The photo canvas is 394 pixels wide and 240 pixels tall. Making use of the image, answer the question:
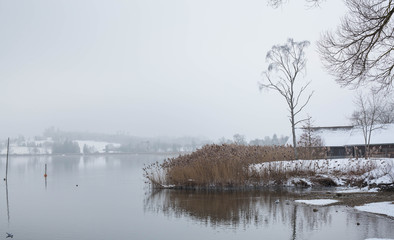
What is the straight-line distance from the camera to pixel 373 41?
1164 centimetres

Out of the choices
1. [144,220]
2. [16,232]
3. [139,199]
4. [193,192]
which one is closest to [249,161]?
[193,192]

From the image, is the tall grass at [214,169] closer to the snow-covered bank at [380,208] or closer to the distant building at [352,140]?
the snow-covered bank at [380,208]

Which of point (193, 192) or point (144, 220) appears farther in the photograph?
point (193, 192)

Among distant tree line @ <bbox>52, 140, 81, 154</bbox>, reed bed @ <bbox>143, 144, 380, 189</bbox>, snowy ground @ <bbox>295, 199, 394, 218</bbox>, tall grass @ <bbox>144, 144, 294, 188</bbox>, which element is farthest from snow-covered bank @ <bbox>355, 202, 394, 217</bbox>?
distant tree line @ <bbox>52, 140, 81, 154</bbox>

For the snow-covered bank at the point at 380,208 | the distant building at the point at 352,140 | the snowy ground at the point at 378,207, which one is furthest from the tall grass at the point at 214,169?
the distant building at the point at 352,140

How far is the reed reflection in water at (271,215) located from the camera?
984 centimetres

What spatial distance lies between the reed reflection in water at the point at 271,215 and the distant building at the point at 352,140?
81.0 feet

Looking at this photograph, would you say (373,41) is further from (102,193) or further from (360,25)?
(102,193)

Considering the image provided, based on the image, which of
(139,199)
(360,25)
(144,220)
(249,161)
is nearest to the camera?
(360,25)

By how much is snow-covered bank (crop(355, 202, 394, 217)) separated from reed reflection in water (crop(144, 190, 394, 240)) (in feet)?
1.38

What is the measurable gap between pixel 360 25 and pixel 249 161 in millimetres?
11089

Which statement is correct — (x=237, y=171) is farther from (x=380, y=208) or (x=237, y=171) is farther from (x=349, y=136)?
(x=349, y=136)

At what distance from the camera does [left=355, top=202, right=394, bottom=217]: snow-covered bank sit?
1158cm

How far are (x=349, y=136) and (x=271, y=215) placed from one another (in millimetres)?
33925
